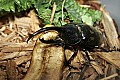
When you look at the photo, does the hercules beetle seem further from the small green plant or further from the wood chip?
the small green plant

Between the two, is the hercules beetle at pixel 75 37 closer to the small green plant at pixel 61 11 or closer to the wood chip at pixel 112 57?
the wood chip at pixel 112 57

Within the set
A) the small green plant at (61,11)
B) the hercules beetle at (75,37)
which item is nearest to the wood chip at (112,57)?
the hercules beetle at (75,37)

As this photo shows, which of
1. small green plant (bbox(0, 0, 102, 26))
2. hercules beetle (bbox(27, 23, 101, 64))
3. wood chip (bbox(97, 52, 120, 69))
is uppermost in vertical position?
small green plant (bbox(0, 0, 102, 26))

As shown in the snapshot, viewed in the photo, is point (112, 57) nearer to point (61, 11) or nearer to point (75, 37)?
point (75, 37)

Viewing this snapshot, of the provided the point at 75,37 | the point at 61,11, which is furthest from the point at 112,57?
the point at 61,11

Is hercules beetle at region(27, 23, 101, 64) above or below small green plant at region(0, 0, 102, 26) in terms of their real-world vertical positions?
below

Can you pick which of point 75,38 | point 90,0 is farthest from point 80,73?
point 90,0

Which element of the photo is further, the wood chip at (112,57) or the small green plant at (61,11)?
the small green plant at (61,11)

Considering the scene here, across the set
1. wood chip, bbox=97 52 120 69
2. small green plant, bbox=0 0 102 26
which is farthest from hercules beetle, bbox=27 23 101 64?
small green plant, bbox=0 0 102 26

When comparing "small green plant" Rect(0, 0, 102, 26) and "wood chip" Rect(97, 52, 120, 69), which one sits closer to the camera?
"wood chip" Rect(97, 52, 120, 69)
